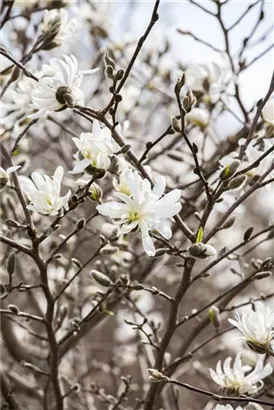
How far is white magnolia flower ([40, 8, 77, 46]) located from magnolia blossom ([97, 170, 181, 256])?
1.66ft

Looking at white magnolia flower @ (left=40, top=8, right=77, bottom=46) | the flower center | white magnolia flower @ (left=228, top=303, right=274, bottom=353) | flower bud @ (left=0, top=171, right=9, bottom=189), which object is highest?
white magnolia flower @ (left=40, top=8, right=77, bottom=46)

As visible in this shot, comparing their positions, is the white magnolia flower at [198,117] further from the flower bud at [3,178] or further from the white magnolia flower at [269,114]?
the flower bud at [3,178]

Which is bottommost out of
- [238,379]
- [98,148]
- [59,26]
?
[238,379]

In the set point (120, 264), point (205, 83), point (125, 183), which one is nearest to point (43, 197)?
point (125, 183)

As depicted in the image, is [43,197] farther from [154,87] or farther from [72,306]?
[154,87]

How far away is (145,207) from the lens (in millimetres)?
800

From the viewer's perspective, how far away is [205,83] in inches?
52.5

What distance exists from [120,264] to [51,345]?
345 mm

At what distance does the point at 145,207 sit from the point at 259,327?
0.24 meters

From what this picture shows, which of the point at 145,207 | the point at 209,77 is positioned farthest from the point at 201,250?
the point at 209,77

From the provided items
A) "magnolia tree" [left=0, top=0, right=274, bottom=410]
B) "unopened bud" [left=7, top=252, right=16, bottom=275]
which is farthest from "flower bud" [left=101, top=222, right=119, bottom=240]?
"unopened bud" [left=7, top=252, right=16, bottom=275]

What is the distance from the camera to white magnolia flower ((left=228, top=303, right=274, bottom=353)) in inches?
33.1

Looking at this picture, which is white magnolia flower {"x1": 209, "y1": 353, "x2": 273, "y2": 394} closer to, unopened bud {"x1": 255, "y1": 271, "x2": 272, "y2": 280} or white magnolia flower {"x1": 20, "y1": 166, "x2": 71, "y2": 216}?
unopened bud {"x1": 255, "y1": 271, "x2": 272, "y2": 280}

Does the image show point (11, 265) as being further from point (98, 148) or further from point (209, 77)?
point (209, 77)
